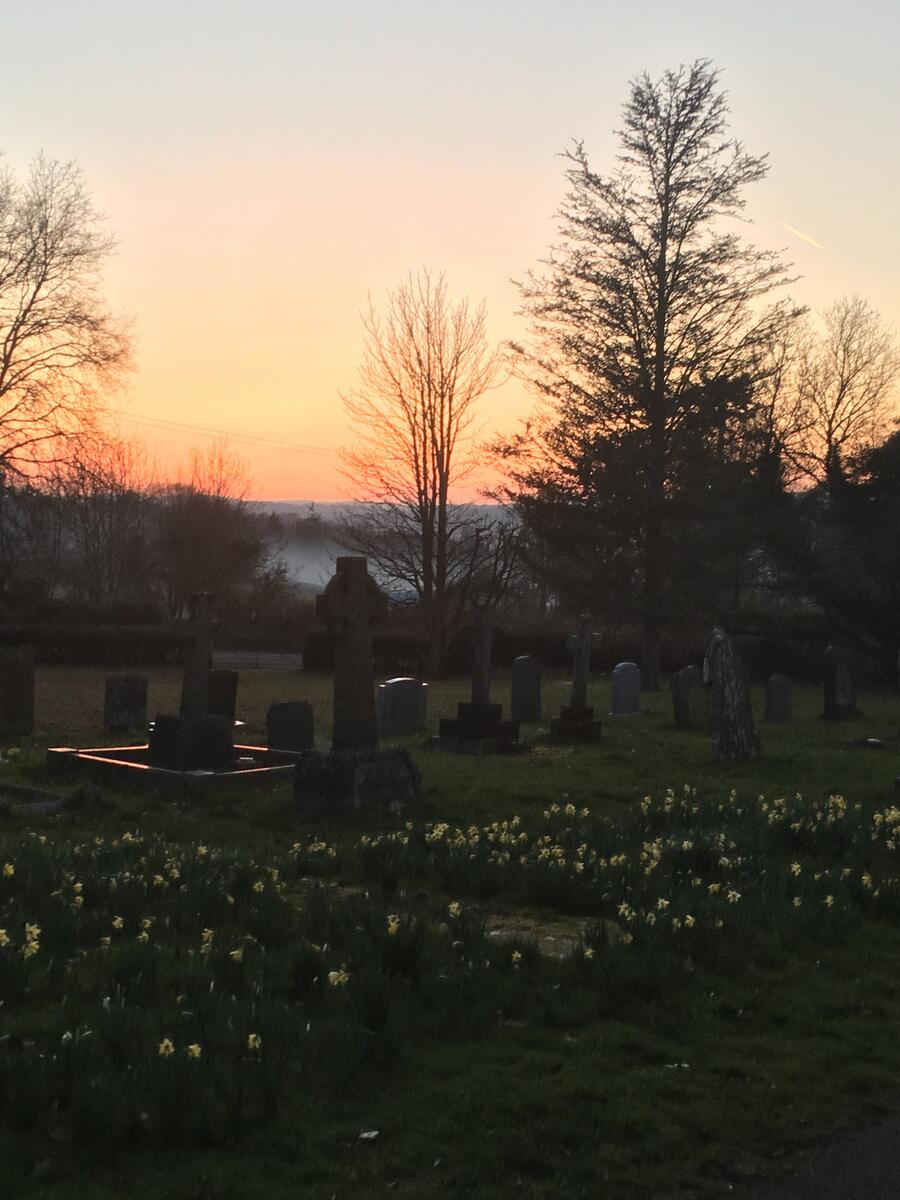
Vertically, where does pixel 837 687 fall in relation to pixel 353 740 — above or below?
above

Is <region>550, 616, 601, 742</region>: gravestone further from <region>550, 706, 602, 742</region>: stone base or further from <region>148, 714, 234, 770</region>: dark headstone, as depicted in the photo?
<region>148, 714, 234, 770</region>: dark headstone

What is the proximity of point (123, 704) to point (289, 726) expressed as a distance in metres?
4.55

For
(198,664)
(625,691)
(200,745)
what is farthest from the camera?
(625,691)

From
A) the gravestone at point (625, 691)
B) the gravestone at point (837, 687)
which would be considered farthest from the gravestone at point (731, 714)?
the gravestone at point (837, 687)

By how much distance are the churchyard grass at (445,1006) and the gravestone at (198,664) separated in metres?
3.80

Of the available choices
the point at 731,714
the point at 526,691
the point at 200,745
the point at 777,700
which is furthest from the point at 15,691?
the point at 777,700

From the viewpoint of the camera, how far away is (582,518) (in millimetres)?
33188

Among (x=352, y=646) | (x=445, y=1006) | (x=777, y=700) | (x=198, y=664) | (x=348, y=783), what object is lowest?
(x=445, y=1006)

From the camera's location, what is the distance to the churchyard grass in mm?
4164

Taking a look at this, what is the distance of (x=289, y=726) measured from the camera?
16141 millimetres

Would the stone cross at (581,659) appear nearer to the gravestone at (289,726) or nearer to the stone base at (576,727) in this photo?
the stone base at (576,727)

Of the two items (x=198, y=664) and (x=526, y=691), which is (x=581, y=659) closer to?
(x=526, y=691)

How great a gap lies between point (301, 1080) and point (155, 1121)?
2.41 ft

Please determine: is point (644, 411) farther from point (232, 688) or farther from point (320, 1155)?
point (320, 1155)
